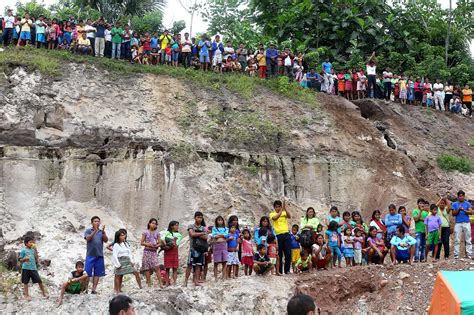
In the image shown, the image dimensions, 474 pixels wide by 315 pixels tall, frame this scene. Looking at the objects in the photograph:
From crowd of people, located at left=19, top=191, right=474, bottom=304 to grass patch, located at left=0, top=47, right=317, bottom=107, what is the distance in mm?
6056

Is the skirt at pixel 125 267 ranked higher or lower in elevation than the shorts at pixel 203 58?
lower

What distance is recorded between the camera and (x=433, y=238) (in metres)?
15.6

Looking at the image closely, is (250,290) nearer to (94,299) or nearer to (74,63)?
(94,299)

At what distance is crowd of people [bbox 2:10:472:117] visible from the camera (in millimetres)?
19578

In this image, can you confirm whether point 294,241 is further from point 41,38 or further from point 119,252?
point 41,38

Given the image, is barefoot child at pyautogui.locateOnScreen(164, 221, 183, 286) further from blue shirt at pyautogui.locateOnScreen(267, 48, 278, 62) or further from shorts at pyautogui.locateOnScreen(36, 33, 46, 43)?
blue shirt at pyautogui.locateOnScreen(267, 48, 278, 62)

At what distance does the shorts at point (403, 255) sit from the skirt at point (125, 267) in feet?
20.2

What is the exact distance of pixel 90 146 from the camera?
56.7 feet

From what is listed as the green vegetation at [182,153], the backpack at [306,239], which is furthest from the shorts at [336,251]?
the green vegetation at [182,153]

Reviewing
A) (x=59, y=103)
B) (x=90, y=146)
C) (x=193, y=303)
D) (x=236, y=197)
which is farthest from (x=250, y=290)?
(x=59, y=103)

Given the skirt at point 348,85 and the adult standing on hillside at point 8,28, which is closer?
the adult standing on hillside at point 8,28

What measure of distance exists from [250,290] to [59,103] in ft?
24.6

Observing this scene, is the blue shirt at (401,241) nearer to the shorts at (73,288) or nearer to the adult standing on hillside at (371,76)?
the shorts at (73,288)

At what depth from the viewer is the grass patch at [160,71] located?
18300 millimetres
